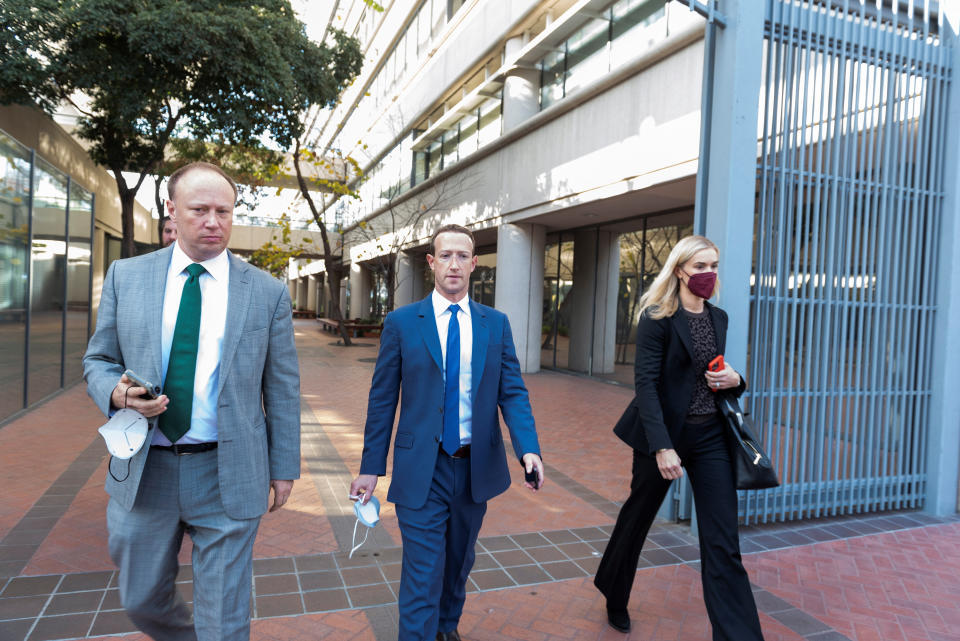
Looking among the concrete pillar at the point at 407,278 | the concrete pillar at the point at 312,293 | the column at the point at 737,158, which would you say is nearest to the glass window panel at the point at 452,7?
the concrete pillar at the point at 407,278

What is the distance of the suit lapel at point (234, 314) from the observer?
6.86 ft

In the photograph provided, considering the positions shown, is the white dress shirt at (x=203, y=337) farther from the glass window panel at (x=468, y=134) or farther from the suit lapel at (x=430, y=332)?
the glass window panel at (x=468, y=134)

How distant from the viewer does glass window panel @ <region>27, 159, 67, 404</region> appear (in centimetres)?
846

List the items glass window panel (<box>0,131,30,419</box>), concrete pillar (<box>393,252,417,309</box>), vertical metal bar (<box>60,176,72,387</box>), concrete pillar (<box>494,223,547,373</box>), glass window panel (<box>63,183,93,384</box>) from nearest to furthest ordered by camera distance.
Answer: glass window panel (<box>0,131,30,419</box>) < vertical metal bar (<box>60,176,72,387</box>) < glass window panel (<box>63,183,93,384</box>) < concrete pillar (<box>494,223,547,373</box>) < concrete pillar (<box>393,252,417,309</box>)

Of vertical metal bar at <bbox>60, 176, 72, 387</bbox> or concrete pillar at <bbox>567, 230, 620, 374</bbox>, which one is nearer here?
vertical metal bar at <bbox>60, 176, 72, 387</bbox>

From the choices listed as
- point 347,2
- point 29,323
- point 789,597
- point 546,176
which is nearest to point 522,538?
point 789,597

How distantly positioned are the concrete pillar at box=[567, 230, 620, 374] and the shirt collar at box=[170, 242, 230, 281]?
1334 centimetres

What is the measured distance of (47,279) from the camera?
29.4 feet

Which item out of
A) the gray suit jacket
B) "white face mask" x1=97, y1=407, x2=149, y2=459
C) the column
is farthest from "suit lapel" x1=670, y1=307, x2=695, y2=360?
"white face mask" x1=97, y1=407, x2=149, y2=459

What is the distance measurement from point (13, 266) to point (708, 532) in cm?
831

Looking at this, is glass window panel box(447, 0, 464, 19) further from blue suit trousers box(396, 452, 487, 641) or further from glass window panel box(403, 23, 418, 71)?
blue suit trousers box(396, 452, 487, 641)

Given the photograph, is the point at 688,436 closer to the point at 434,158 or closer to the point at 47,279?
the point at 47,279

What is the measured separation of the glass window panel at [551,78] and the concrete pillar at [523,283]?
2.83 meters

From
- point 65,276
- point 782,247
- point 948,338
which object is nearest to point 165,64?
point 65,276
